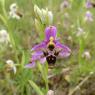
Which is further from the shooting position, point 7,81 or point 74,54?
point 74,54

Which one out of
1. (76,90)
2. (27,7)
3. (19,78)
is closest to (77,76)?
(76,90)

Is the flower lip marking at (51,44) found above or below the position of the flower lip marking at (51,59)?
above

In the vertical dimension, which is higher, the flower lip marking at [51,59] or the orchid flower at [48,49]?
the orchid flower at [48,49]

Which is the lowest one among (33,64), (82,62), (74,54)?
(33,64)

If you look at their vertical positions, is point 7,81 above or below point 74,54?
below

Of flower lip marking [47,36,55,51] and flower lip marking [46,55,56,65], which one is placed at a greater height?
flower lip marking [47,36,55,51]

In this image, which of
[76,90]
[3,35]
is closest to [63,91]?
[76,90]

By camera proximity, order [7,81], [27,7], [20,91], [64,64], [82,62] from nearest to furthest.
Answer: [20,91] → [7,81] → [82,62] → [64,64] → [27,7]

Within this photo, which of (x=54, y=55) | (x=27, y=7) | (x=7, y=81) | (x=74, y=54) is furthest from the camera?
(x=27, y=7)

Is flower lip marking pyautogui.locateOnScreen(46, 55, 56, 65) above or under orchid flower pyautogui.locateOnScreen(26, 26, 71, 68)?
under

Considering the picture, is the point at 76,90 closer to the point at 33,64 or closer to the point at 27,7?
the point at 33,64
